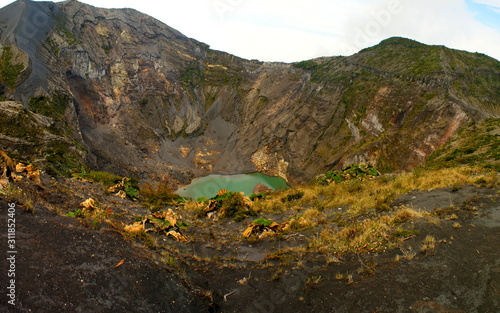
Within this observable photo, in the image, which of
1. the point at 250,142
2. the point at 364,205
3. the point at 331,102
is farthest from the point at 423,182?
the point at 250,142

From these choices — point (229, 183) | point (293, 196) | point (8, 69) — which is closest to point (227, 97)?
point (229, 183)

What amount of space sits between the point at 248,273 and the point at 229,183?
1617 inches

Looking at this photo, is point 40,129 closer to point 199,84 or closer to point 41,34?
point 41,34

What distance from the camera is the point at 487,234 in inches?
249

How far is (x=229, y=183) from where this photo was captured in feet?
156

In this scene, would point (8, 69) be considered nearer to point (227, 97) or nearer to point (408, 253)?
point (227, 97)

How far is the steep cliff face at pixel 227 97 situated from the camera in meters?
36.0

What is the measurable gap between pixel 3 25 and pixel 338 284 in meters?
61.0

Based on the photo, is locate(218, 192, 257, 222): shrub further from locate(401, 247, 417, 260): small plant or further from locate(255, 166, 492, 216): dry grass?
locate(401, 247, 417, 260): small plant

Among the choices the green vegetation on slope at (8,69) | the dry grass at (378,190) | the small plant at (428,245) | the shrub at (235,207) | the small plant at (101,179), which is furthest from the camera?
the green vegetation on slope at (8,69)

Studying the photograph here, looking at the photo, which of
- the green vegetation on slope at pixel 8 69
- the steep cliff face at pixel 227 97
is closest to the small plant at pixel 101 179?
the steep cliff face at pixel 227 97

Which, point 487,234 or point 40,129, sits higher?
point 487,234

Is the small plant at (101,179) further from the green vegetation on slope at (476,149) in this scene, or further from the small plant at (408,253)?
the green vegetation on slope at (476,149)

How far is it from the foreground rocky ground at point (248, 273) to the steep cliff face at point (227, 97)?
2942cm
